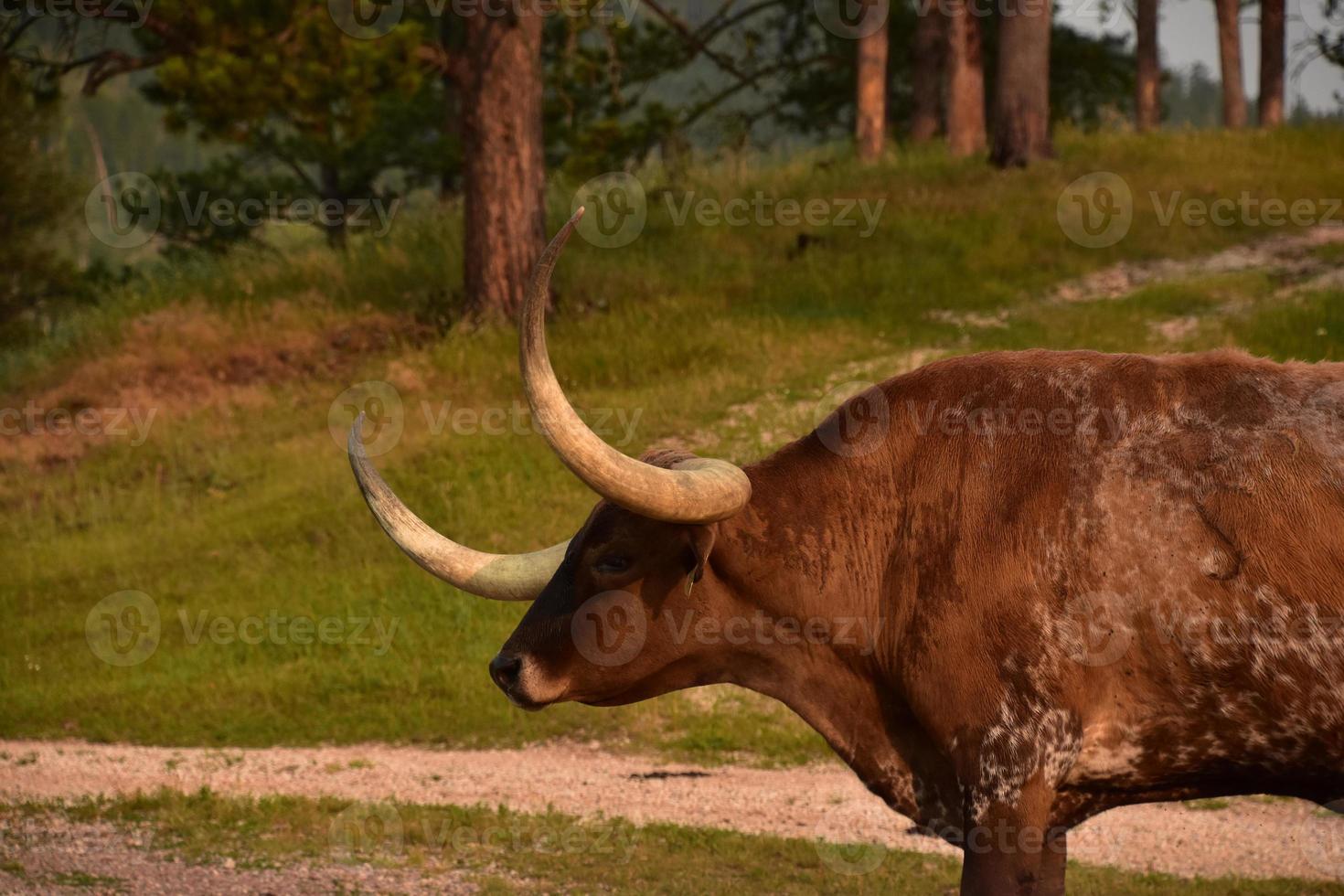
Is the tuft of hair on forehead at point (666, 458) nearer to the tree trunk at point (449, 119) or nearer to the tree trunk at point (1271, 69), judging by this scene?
the tree trunk at point (449, 119)

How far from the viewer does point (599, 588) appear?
534 centimetres

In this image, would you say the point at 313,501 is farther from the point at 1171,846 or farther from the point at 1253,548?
the point at 1253,548

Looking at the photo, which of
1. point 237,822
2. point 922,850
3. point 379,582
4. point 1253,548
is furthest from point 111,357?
point 1253,548

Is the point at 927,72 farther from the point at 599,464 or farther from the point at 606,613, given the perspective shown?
the point at 599,464

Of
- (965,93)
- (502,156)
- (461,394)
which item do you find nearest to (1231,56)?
(965,93)

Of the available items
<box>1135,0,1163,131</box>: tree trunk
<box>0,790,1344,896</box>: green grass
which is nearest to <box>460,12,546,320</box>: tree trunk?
<box>0,790,1344,896</box>: green grass

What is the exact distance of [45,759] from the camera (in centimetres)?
999

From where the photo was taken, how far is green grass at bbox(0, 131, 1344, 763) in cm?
1109

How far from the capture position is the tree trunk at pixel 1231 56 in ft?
94.2

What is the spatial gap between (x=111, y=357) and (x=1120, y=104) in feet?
87.8

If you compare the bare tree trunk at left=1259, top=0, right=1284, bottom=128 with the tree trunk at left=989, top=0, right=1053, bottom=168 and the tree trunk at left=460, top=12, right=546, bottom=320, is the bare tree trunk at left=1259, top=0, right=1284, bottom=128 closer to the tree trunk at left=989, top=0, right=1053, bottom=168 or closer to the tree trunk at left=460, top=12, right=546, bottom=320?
the tree trunk at left=989, top=0, right=1053, bottom=168

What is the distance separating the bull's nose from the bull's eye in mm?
419

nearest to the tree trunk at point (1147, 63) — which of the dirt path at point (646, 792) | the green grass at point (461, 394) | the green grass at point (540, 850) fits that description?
the green grass at point (461, 394)

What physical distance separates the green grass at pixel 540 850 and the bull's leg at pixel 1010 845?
2.39 m
